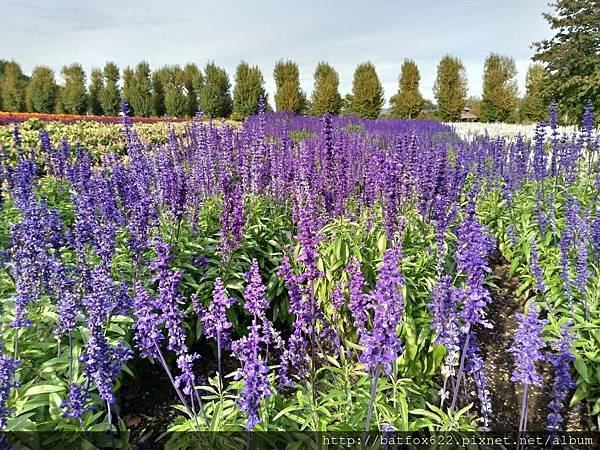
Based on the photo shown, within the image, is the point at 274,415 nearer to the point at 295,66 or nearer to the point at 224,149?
the point at 224,149

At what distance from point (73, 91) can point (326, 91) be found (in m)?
26.7

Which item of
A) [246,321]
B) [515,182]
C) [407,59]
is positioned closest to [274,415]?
[246,321]

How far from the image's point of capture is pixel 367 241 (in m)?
4.97

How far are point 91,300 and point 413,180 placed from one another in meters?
4.17

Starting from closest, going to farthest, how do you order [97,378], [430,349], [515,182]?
[97,378]
[430,349]
[515,182]

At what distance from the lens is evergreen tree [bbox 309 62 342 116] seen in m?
39.0

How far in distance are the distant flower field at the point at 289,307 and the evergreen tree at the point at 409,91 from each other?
3866cm

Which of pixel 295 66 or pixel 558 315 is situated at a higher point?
pixel 295 66

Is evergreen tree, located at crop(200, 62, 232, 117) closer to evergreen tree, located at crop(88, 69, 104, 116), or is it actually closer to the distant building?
evergreen tree, located at crop(88, 69, 104, 116)

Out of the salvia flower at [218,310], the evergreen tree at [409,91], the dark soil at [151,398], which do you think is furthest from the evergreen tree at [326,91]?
the salvia flower at [218,310]

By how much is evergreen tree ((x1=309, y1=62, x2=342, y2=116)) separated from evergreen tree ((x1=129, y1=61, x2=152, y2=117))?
52.5 feet

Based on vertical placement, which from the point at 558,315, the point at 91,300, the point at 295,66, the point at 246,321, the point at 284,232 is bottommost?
the point at 246,321

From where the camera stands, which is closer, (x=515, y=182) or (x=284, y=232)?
(x=284, y=232)

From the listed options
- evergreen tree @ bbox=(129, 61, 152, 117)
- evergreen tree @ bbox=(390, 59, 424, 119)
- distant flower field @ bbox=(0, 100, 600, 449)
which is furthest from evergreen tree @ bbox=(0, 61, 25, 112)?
distant flower field @ bbox=(0, 100, 600, 449)
